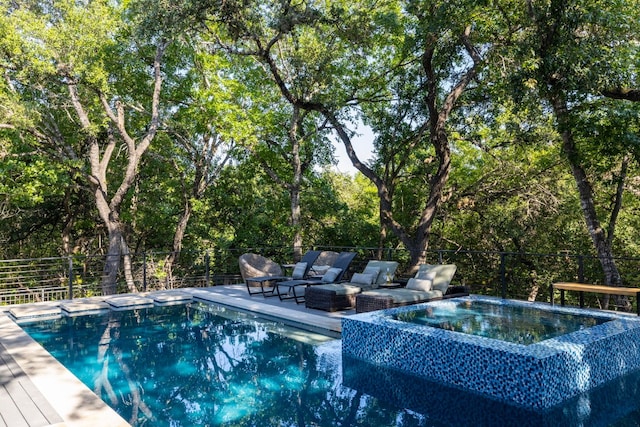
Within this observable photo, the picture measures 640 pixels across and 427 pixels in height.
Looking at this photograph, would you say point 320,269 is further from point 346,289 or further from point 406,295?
point 406,295

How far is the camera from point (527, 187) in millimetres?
13281

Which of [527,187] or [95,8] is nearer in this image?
[95,8]

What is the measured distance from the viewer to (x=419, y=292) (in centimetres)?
700

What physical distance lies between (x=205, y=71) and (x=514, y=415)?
41.2 ft

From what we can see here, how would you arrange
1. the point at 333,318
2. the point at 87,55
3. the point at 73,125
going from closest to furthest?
the point at 333,318 < the point at 87,55 < the point at 73,125

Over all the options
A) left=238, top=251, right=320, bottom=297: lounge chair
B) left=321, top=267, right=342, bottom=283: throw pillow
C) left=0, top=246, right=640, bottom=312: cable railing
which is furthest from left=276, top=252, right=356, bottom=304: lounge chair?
left=0, top=246, right=640, bottom=312: cable railing

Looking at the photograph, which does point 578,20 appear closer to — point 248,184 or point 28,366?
point 28,366

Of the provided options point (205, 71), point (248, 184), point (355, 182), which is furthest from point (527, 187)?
point (355, 182)

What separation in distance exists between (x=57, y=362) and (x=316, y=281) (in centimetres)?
447

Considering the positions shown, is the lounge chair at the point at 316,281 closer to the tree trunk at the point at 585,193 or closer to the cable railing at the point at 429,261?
the cable railing at the point at 429,261

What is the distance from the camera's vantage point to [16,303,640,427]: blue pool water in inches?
150

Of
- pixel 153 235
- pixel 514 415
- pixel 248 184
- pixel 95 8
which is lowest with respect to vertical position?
pixel 514 415

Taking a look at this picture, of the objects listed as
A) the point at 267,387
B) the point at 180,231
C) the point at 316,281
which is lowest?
the point at 267,387

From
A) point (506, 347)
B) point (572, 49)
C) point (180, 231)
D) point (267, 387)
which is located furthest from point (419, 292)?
point (180, 231)
